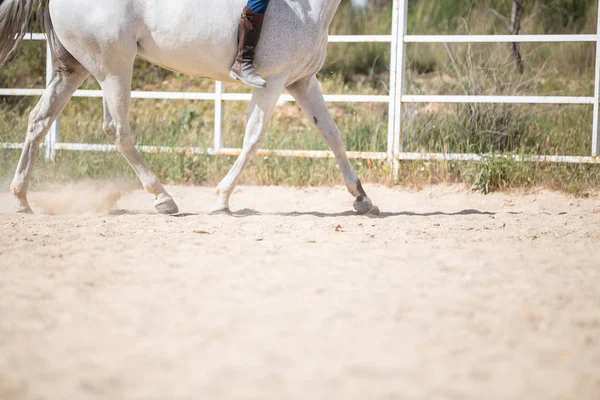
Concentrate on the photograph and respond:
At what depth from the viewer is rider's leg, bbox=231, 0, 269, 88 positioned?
17.7 ft

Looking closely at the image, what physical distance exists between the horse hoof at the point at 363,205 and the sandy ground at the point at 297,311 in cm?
101

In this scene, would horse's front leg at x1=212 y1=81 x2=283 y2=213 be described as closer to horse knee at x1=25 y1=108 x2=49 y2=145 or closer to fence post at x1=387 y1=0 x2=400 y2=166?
horse knee at x1=25 y1=108 x2=49 y2=145

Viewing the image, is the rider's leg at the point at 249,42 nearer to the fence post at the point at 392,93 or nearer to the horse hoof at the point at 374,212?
the horse hoof at the point at 374,212

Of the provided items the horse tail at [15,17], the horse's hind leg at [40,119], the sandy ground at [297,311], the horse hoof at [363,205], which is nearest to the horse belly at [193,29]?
the horse's hind leg at [40,119]

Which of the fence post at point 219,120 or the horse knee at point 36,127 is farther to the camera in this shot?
the fence post at point 219,120

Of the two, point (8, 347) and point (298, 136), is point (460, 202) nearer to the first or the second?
point (298, 136)

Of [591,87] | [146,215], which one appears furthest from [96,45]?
[591,87]

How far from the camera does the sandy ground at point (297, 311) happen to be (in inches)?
82.0

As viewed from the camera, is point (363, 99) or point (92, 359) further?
point (363, 99)

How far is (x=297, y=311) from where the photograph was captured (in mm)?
2721

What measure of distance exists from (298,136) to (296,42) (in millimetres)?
3964

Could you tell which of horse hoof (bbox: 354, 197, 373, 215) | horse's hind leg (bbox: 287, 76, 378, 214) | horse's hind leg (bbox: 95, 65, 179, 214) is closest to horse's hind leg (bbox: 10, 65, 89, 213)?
horse's hind leg (bbox: 95, 65, 179, 214)

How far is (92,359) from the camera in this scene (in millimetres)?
2238

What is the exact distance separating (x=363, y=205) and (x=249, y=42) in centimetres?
155
